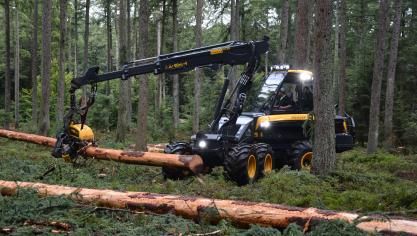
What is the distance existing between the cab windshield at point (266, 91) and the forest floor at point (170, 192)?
2.05m

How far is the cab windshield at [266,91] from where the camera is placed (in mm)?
12328

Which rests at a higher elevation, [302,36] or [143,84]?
[302,36]

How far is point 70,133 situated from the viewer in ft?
37.9

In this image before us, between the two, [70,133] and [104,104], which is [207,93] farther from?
[70,133]

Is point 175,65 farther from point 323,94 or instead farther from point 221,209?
point 221,209

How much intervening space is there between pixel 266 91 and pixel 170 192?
4.65 m

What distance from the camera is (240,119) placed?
39.1 ft

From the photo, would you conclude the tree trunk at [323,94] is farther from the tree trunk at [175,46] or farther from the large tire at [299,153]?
the tree trunk at [175,46]

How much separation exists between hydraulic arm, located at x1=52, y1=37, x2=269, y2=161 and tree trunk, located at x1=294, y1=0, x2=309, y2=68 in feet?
16.4

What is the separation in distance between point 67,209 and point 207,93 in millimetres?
28856

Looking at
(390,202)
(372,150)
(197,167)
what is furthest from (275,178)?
(372,150)

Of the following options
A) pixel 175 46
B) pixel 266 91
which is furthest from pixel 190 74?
pixel 266 91

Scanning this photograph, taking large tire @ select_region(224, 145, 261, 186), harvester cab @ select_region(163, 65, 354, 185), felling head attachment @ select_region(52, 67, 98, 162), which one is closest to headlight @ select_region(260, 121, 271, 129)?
harvester cab @ select_region(163, 65, 354, 185)

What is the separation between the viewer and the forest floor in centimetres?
593
